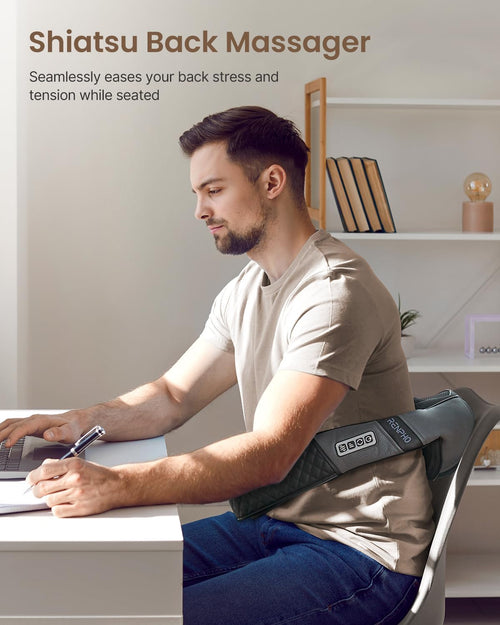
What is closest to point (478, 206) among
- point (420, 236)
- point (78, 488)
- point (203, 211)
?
point (420, 236)

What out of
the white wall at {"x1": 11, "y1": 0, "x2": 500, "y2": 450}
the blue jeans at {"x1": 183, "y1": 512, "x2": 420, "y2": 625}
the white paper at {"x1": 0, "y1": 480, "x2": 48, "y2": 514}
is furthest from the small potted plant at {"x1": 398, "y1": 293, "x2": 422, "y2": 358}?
the white paper at {"x1": 0, "y1": 480, "x2": 48, "y2": 514}

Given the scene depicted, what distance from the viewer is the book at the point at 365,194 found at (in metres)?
2.69

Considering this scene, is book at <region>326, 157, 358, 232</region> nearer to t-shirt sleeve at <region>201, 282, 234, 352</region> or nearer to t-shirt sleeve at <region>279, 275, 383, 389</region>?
t-shirt sleeve at <region>201, 282, 234, 352</region>

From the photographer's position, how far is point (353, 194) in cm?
270

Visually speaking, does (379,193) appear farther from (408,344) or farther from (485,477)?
(485,477)

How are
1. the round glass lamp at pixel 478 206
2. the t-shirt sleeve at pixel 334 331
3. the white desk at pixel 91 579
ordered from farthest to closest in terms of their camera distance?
the round glass lamp at pixel 478 206 → the t-shirt sleeve at pixel 334 331 → the white desk at pixel 91 579

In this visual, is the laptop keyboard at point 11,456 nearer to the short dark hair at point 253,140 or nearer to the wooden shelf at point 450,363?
the short dark hair at point 253,140

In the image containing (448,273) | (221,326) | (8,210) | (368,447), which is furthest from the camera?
(448,273)

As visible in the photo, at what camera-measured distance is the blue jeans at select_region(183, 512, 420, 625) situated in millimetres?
1377

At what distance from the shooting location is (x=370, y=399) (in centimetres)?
160

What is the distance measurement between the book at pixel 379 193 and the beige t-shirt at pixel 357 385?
105 cm

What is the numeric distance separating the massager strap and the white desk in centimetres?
37

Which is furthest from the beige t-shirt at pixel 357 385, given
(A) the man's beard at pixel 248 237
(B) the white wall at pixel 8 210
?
(B) the white wall at pixel 8 210

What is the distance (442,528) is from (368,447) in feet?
0.58
